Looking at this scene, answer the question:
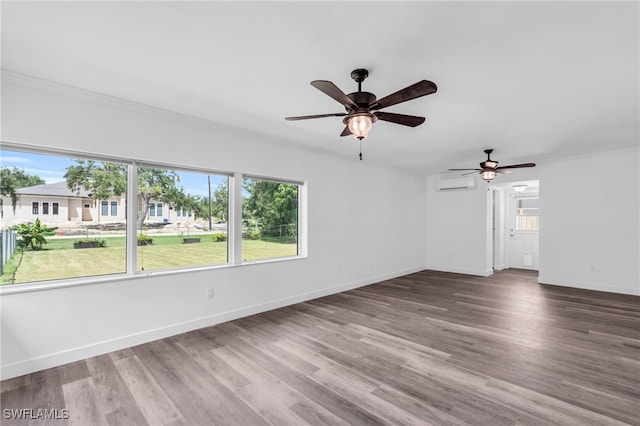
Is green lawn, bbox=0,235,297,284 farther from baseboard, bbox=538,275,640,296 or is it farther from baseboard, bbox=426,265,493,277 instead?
baseboard, bbox=538,275,640,296

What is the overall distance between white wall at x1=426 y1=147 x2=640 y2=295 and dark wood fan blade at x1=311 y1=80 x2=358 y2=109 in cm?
587

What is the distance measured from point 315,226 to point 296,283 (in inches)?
38.9

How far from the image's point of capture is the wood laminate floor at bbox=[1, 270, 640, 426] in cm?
207

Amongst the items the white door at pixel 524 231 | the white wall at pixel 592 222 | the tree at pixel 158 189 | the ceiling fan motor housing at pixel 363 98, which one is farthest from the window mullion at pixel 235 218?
the white door at pixel 524 231

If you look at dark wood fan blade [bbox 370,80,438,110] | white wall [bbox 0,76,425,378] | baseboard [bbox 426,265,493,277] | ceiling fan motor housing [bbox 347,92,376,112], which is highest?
ceiling fan motor housing [bbox 347,92,376,112]

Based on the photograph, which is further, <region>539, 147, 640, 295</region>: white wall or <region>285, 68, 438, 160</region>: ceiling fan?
<region>539, 147, 640, 295</region>: white wall

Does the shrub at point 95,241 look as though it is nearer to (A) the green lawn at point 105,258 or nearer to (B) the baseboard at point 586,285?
(A) the green lawn at point 105,258

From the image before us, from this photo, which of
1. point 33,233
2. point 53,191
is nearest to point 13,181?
point 53,191

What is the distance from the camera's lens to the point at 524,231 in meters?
8.20

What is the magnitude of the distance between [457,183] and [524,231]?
8.69 feet

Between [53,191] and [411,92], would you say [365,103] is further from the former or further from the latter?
[53,191]

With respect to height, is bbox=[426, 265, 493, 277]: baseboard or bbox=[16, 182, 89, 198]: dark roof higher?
bbox=[16, 182, 89, 198]: dark roof

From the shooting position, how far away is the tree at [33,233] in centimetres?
275

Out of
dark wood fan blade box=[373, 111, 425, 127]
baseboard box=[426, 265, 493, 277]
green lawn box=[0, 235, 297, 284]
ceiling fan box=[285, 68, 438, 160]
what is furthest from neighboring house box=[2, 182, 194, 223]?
baseboard box=[426, 265, 493, 277]
